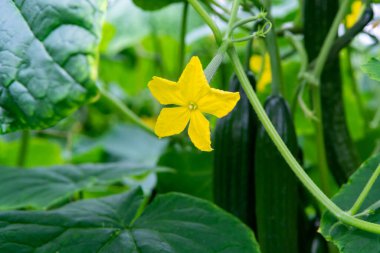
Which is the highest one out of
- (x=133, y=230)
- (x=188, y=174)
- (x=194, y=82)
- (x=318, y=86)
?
(x=194, y=82)

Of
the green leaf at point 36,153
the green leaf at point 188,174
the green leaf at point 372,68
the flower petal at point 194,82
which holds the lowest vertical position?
the green leaf at point 36,153

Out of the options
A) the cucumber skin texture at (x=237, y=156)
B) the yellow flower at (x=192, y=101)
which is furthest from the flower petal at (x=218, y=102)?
the cucumber skin texture at (x=237, y=156)

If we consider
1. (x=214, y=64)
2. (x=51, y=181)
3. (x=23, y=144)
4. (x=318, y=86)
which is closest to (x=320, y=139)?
(x=318, y=86)

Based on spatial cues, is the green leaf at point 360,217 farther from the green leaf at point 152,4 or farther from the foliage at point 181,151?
the green leaf at point 152,4

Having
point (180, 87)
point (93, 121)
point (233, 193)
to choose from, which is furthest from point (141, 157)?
point (180, 87)

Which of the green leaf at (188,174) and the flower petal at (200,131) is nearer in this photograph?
the flower petal at (200,131)

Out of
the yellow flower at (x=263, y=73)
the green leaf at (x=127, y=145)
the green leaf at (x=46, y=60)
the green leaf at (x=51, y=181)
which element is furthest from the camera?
the green leaf at (x=127, y=145)

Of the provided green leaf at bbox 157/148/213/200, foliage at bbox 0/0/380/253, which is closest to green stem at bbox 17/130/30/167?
foliage at bbox 0/0/380/253

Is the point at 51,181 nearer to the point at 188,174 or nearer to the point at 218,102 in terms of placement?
the point at 188,174
